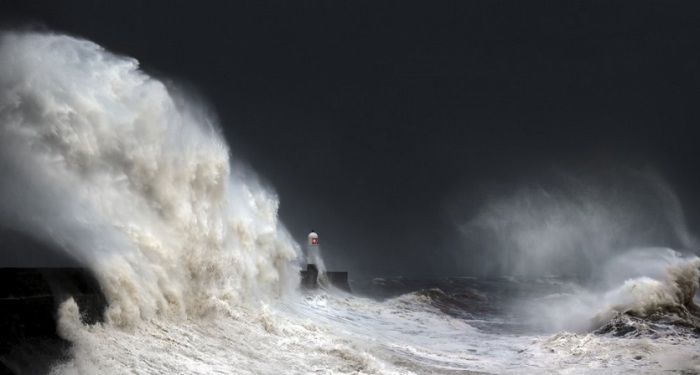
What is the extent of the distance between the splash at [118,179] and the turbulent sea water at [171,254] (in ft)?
0.08

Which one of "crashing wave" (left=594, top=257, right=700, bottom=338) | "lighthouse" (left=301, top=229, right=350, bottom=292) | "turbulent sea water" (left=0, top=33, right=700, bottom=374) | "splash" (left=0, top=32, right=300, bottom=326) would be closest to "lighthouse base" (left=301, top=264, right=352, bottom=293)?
"lighthouse" (left=301, top=229, right=350, bottom=292)

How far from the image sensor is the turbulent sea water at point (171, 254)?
9.55m

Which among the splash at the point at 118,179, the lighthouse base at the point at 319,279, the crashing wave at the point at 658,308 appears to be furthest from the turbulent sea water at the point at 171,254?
the lighthouse base at the point at 319,279

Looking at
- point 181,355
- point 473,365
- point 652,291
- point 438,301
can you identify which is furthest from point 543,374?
point 438,301

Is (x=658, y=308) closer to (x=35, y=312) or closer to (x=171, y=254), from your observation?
(x=171, y=254)

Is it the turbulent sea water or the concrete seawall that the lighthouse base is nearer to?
the turbulent sea water

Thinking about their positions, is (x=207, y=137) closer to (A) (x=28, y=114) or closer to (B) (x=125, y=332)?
(A) (x=28, y=114)

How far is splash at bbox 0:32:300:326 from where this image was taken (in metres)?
9.97

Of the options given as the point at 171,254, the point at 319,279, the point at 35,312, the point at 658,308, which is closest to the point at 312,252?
the point at 319,279

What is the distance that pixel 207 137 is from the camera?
1534 centimetres

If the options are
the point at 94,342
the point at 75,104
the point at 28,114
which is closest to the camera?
the point at 94,342

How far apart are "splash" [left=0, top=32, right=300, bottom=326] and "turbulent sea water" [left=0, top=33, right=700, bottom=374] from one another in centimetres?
2

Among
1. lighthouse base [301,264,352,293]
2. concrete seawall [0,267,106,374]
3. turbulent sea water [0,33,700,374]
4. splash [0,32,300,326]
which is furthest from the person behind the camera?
lighthouse base [301,264,352,293]

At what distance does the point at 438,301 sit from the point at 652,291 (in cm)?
937
